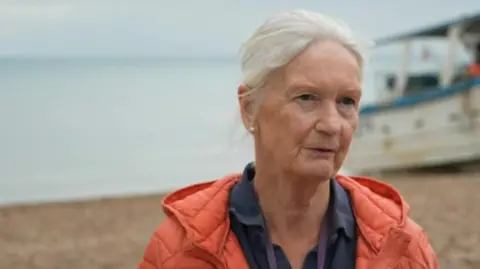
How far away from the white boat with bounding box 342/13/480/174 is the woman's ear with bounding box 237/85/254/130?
519 inches

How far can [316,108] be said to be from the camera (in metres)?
2.02

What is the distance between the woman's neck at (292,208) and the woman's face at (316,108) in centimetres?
7

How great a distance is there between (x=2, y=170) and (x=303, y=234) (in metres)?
22.0

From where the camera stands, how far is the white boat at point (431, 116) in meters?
15.8

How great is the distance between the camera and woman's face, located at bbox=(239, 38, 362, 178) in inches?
78.7

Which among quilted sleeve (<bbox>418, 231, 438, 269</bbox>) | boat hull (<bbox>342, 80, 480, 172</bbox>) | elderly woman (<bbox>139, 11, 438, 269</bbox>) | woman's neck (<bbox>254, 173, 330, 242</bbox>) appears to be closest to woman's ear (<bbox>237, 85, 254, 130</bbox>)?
elderly woman (<bbox>139, 11, 438, 269</bbox>)

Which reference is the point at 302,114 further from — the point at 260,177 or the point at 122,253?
the point at 122,253

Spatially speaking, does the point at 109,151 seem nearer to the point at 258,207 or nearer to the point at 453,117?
the point at 453,117

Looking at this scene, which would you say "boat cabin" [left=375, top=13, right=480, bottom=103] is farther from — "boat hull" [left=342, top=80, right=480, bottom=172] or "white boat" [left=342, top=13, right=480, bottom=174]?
"boat hull" [left=342, top=80, right=480, bottom=172]

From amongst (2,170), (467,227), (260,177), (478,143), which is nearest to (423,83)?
(478,143)

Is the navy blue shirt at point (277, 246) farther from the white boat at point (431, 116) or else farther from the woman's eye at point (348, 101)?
the white boat at point (431, 116)

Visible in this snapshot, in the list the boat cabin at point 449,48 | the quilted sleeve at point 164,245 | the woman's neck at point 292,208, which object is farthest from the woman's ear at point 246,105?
the boat cabin at point 449,48

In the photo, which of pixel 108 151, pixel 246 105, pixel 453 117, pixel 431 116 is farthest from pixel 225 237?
pixel 108 151

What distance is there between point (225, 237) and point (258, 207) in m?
0.13
